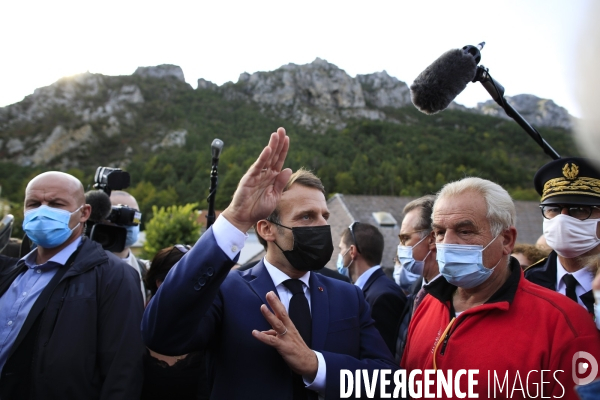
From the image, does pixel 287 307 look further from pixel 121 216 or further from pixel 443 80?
pixel 121 216

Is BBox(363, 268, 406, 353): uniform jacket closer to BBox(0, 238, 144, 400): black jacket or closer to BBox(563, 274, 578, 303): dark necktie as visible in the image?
BBox(563, 274, 578, 303): dark necktie

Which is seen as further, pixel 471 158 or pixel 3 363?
pixel 471 158

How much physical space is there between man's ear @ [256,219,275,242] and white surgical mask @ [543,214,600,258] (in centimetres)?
178

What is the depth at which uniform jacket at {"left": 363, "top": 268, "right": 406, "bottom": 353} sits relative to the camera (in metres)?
3.50

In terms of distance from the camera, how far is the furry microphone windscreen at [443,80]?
2314 mm

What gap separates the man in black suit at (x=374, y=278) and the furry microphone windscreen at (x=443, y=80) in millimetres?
1722

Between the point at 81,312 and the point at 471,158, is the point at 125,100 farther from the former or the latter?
the point at 81,312

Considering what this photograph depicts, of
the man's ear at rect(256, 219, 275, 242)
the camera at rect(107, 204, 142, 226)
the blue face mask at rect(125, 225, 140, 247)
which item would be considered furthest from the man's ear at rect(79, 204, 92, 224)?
the man's ear at rect(256, 219, 275, 242)

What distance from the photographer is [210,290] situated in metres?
1.87

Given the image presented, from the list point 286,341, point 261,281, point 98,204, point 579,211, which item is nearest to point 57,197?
point 98,204

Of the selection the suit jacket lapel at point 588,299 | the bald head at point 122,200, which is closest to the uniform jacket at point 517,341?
the suit jacket lapel at point 588,299

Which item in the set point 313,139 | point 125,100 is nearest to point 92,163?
point 125,100

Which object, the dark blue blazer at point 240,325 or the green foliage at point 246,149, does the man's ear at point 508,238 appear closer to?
the dark blue blazer at point 240,325

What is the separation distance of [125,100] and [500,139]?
85.2m
